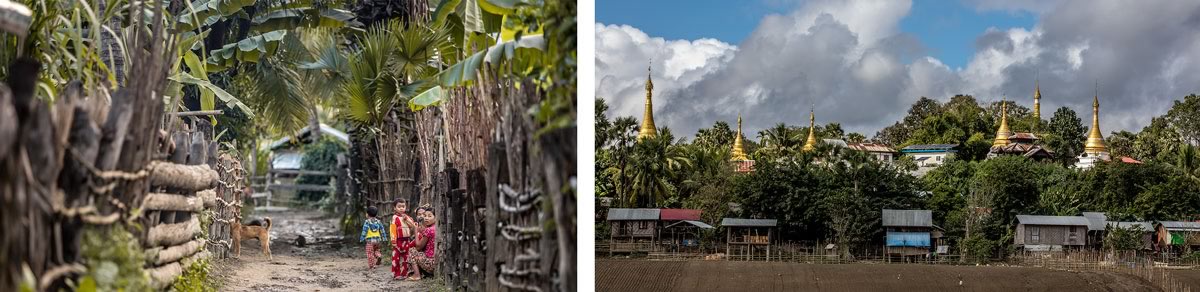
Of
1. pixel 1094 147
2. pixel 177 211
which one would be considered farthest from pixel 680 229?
pixel 177 211

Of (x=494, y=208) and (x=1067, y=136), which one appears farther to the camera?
(x=1067, y=136)

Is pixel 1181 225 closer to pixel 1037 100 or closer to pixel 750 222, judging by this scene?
pixel 1037 100

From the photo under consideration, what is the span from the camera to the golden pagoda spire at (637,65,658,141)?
236 inches

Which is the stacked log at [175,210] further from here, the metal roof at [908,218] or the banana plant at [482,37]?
the metal roof at [908,218]

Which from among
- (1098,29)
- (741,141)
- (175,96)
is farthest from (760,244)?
(175,96)

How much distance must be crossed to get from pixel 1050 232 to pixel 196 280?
4336mm

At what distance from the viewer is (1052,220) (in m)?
5.47

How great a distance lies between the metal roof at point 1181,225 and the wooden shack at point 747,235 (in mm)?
2071

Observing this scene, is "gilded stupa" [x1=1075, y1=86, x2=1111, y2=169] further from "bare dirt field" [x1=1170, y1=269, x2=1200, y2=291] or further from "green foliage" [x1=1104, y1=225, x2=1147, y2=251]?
"bare dirt field" [x1=1170, y1=269, x2=1200, y2=291]

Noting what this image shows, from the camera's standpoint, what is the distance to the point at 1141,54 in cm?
533

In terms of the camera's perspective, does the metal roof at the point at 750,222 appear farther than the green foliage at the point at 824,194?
Yes

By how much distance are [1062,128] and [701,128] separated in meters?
1.99

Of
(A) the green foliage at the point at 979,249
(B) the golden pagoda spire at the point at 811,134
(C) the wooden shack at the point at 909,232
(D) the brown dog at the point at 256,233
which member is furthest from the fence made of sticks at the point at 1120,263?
(D) the brown dog at the point at 256,233

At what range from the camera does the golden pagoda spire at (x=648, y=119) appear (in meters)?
5.99
